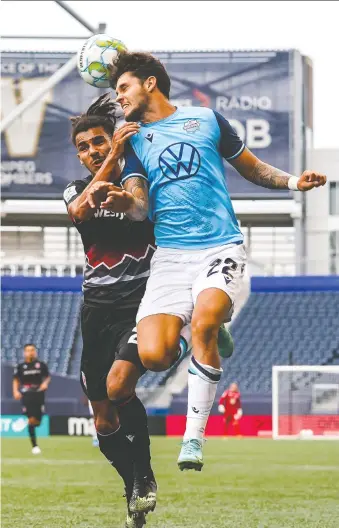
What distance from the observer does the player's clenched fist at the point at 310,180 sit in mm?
6234

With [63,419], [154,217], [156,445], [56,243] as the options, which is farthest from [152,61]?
[56,243]

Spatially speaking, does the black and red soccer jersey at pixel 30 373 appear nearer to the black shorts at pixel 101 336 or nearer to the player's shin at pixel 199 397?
the black shorts at pixel 101 336

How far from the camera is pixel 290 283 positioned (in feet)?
114

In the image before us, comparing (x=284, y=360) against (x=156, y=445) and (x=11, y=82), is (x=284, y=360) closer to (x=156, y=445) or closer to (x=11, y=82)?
(x=156, y=445)

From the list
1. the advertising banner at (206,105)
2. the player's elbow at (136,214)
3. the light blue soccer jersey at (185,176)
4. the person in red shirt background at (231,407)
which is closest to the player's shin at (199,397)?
the light blue soccer jersey at (185,176)

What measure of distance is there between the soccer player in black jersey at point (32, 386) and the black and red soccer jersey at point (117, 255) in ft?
43.2

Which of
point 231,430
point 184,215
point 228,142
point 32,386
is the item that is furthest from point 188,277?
point 231,430

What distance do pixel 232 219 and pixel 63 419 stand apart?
73.8 ft

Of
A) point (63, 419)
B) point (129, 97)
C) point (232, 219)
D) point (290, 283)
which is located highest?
point (129, 97)

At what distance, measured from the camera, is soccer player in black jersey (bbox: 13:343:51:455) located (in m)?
20.3

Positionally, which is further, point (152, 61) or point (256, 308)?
point (256, 308)

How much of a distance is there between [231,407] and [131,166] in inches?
795

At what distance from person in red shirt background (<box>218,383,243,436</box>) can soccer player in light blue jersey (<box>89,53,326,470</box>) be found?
19.3 metres

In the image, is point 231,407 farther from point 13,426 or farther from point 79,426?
point 13,426
